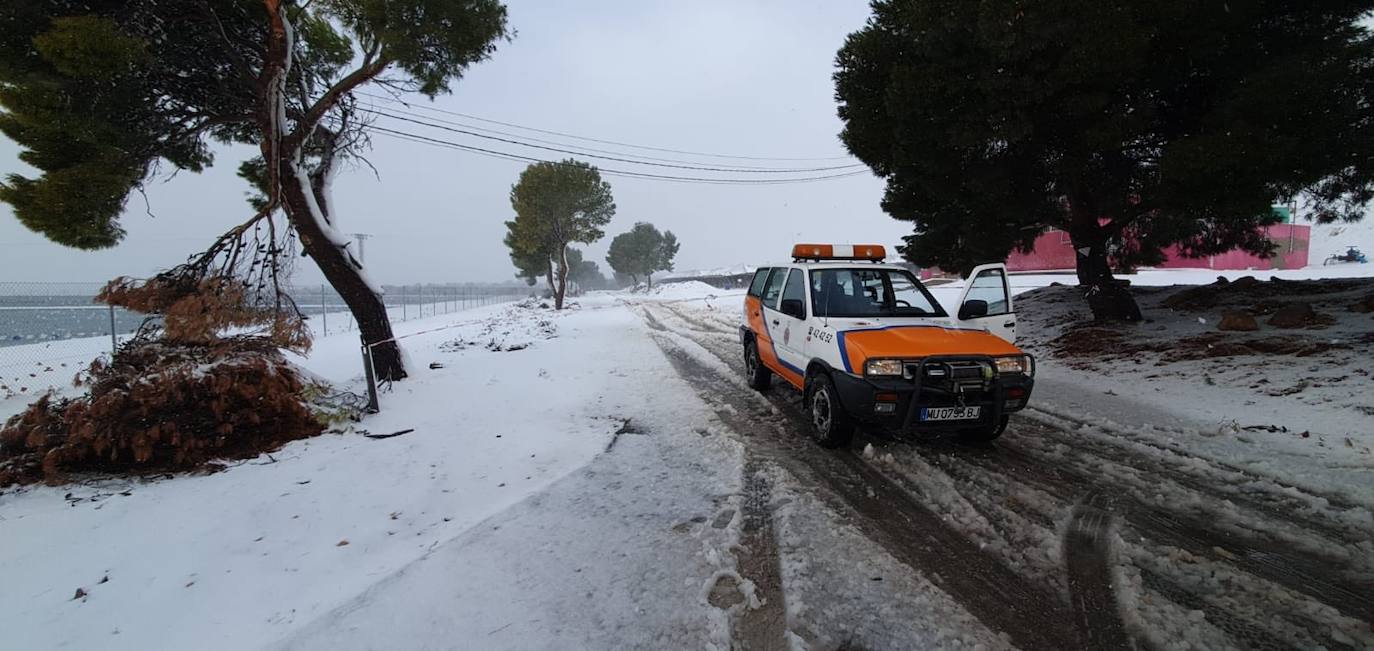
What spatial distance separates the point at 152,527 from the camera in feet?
10.6

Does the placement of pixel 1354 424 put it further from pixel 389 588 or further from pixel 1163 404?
pixel 389 588

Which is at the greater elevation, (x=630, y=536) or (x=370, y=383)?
(x=370, y=383)

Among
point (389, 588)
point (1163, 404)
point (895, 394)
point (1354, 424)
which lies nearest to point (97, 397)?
point (389, 588)

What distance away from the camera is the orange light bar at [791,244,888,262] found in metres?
5.95

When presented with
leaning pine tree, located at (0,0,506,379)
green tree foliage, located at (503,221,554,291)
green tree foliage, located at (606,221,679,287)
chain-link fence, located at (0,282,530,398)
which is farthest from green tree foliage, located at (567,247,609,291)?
leaning pine tree, located at (0,0,506,379)

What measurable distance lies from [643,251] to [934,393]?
7948cm

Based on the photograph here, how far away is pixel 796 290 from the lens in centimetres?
576

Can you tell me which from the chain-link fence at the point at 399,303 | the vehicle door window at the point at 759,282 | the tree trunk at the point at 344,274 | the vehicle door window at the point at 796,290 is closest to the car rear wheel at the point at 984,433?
the vehicle door window at the point at 796,290

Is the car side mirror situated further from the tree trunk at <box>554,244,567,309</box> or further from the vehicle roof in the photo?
the tree trunk at <box>554,244,567,309</box>

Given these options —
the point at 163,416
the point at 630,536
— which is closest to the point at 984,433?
the point at 630,536

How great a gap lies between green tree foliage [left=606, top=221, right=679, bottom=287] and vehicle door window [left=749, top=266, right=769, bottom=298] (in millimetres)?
72816

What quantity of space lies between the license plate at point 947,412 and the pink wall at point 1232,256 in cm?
2802

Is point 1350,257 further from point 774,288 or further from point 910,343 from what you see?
point 910,343

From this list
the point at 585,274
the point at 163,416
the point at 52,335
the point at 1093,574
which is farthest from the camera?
the point at 585,274
